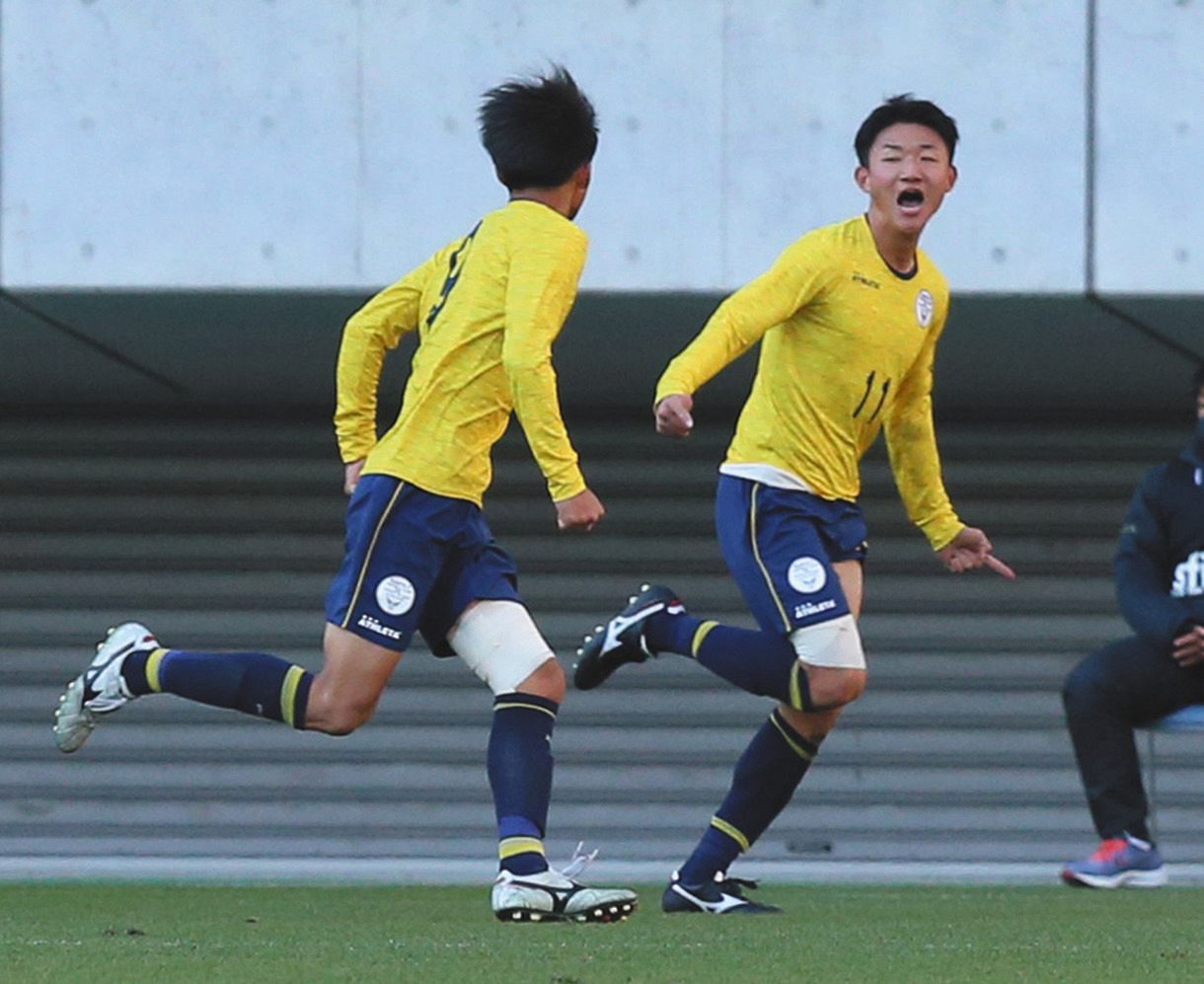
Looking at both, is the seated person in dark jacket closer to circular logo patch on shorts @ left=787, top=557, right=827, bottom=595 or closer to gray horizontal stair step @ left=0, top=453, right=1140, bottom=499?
circular logo patch on shorts @ left=787, top=557, right=827, bottom=595

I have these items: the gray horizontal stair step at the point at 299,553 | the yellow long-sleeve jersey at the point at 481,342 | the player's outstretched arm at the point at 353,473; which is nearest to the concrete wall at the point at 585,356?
the gray horizontal stair step at the point at 299,553

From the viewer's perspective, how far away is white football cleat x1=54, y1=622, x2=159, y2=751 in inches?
216

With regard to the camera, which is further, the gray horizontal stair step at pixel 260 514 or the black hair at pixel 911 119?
the gray horizontal stair step at pixel 260 514

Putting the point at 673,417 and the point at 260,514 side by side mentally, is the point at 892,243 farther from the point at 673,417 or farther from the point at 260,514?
the point at 260,514

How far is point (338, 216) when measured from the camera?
25.8 ft

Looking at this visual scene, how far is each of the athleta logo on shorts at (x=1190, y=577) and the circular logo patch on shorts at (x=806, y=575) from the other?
6.98 ft

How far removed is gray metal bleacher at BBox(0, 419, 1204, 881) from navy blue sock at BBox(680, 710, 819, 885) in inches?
162

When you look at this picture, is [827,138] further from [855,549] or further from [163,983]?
[163,983]

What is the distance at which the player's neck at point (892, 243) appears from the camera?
5734 mm

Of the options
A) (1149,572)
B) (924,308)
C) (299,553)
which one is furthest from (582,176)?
(299,553)

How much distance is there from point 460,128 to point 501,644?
3.19m

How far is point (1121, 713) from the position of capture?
286 inches

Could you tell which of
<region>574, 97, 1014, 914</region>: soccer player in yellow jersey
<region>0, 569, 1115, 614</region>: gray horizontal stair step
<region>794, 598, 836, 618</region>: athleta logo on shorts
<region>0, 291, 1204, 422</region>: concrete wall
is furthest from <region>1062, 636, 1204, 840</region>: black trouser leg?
<region>0, 569, 1115, 614</region>: gray horizontal stair step

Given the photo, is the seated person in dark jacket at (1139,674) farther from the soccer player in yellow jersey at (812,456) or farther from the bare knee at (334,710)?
the bare knee at (334,710)
